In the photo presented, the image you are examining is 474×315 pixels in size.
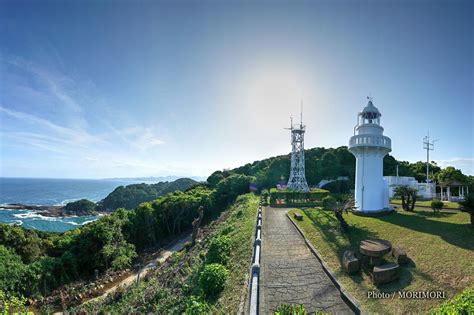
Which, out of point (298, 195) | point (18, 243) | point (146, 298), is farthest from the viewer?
point (298, 195)

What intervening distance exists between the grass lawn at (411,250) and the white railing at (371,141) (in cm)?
448

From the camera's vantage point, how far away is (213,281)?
6.72 meters

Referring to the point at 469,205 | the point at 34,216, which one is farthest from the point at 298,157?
the point at 34,216

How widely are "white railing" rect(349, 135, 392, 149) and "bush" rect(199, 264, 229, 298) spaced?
12.3 m

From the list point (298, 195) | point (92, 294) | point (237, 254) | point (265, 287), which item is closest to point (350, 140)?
point (298, 195)

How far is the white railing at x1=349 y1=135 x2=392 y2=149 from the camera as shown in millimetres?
14515

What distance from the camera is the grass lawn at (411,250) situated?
17.6 ft

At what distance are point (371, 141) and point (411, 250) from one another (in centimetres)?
833

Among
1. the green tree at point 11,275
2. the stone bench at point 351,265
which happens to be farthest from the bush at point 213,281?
the green tree at point 11,275

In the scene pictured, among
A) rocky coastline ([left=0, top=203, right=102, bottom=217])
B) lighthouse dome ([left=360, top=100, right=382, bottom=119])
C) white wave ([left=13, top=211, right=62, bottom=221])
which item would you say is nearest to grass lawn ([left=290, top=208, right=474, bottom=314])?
lighthouse dome ([left=360, top=100, right=382, bottom=119])

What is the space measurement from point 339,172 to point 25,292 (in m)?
39.4

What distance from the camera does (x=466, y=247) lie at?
25.1 feet

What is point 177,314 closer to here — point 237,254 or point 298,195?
point 237,254

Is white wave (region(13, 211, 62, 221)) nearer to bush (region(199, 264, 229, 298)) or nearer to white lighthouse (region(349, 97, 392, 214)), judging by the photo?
bush (region(199, 264, 229, 298))
